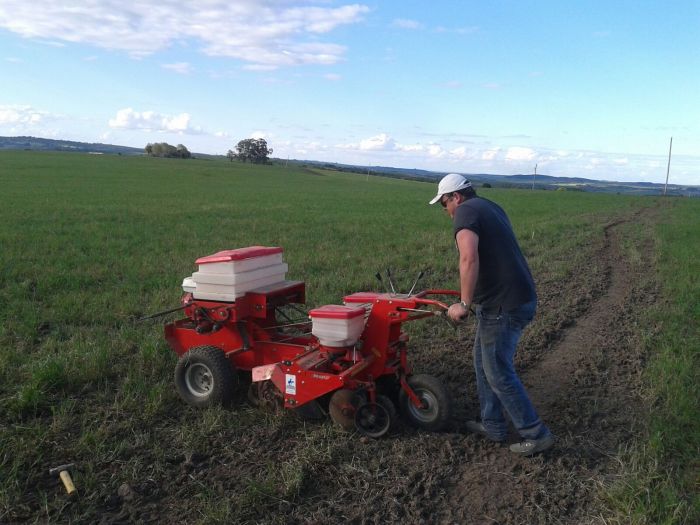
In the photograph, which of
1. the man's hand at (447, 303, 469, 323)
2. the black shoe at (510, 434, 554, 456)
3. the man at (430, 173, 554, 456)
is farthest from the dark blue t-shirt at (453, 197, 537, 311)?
the black shoe at (510, 434, 554, 456)

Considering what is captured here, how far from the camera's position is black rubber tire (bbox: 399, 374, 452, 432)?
4.57 m

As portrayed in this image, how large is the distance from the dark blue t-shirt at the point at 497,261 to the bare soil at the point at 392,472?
1168 millimetres

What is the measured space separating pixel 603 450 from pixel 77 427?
4.02 meters

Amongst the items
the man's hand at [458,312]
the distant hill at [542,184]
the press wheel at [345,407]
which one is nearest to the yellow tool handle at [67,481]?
the press wheel at [345,407]

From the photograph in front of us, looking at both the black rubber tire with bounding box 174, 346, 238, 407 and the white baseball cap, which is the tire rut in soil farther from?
the black rubber tire with bounding box 174, 346, 238, 407

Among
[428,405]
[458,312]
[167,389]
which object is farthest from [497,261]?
[167,389]

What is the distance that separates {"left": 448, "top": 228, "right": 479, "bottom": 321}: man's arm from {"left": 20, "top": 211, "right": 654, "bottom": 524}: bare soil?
3.51ft

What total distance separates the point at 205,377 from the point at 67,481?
1.57 metres

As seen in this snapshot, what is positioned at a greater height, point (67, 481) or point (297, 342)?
point (297, 342)

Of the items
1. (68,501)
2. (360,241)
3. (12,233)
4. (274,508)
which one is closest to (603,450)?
(274,508)

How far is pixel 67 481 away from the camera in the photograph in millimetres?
3732

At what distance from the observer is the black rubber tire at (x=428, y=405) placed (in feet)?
15.0

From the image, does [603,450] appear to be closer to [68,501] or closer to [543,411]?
[543,411]

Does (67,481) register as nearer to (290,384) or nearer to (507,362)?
(290,384)
